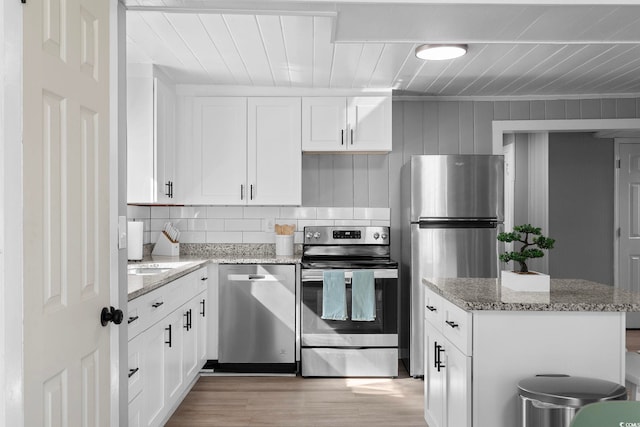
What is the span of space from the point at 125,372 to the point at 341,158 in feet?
9.89

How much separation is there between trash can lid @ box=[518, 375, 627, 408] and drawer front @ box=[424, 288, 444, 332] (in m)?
0.62

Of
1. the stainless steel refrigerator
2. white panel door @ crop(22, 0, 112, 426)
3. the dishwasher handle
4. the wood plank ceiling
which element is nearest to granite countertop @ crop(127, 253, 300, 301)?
the dishwasher handle

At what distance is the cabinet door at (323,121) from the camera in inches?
174

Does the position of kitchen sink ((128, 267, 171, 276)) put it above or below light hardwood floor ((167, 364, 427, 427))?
above

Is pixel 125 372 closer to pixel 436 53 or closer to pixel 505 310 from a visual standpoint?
pixel 505 310

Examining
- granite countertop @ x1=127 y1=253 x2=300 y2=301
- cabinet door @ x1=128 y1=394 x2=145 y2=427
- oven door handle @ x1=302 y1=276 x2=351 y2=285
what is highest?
granite countertop @ x1=127 y1=253 x2=300 y2=301

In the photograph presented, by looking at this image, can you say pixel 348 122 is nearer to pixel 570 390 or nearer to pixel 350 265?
pixel 350 265

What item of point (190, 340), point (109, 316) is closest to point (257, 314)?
point (190, 340)

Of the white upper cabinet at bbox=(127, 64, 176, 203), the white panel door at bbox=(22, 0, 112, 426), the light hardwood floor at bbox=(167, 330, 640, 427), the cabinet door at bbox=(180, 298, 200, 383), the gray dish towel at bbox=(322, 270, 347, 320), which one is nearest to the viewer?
the white panel door at bbox=(22, 0, 112, 426)

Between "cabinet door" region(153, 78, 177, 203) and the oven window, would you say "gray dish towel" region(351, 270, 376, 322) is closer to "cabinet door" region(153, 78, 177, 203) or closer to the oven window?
the oven window

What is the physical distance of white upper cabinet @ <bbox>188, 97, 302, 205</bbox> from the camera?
173 inches

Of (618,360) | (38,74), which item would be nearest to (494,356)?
(618,360)

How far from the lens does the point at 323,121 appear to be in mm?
4434

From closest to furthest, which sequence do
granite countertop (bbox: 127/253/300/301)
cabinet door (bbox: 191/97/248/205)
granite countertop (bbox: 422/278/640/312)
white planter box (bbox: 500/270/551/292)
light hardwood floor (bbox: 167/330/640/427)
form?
granite countertop (bbox: 422/278/640/312)
white planter box (bbox: 500/270/551/292)
granite countertop (bbox: 127/253/300/301)
light hardwood floor (bbox: 167/330/640/427)
cabinet door (bbox: 191/97/248/205)
